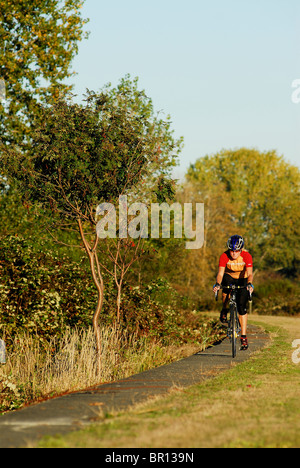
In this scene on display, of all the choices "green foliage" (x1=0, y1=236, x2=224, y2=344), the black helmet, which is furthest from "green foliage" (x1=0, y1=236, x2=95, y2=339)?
the black helmet

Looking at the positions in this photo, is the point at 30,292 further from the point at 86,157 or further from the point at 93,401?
the point at 93,401

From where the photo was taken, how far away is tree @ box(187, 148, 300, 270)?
200 feet

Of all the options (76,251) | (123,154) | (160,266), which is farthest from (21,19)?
(123,154)

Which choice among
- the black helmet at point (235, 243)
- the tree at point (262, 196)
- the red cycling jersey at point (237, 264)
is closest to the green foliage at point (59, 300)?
the red cycling jersey at point (237, 264)

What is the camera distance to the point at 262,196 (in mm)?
63938

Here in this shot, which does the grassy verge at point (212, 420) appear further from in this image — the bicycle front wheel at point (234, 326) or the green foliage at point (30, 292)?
the green foliage at point (30, 292)

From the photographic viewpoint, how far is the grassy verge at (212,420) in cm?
520

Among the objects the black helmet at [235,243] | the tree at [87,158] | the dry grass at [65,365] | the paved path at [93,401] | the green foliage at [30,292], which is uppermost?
the tree at [87,158]

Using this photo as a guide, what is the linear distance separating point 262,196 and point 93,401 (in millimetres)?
58142

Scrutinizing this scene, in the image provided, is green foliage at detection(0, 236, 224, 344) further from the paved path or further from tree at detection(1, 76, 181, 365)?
the paved path

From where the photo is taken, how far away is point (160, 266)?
79.0ft

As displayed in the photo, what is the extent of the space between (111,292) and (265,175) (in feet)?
169

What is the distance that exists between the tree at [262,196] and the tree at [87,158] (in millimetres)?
47276
